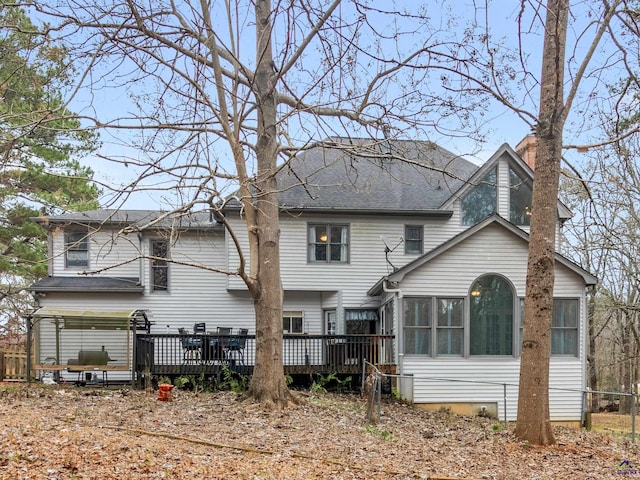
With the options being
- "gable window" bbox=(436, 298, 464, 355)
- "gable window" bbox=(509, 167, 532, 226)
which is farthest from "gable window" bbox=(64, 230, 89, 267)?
"gable window" bbox=(509, 167, 532, 226)

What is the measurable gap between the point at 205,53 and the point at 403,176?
9.40 meters

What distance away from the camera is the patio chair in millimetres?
14195

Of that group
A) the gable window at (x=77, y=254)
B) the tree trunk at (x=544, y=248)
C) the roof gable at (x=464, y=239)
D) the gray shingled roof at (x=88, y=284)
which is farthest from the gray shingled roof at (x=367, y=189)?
the tree trunk at (x=544, y=248)

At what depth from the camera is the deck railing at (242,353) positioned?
14.2 metres

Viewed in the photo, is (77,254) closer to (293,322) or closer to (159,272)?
(159,272)

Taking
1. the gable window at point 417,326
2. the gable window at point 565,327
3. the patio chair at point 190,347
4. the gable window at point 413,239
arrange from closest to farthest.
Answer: the patio chair at point 190,347 → the gable window at point 417,326 → the gable window at point 565,327 → the gable window at point 413,239

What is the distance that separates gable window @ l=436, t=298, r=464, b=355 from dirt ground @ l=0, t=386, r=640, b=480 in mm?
3602

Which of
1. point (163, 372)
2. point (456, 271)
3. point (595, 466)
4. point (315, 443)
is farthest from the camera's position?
point (456, 271)

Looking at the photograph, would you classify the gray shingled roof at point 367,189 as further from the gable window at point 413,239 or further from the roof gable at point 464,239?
the roof gable at point 464,239

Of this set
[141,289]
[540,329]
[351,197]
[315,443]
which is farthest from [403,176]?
[315,443]

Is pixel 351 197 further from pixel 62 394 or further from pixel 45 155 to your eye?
pixel 45 155

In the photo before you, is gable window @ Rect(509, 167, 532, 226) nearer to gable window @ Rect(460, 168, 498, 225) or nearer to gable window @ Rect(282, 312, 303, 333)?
gable window @ Rect(460, 168, 498, 225)

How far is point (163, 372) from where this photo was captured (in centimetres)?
1411

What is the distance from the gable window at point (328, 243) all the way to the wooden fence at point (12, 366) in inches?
345
